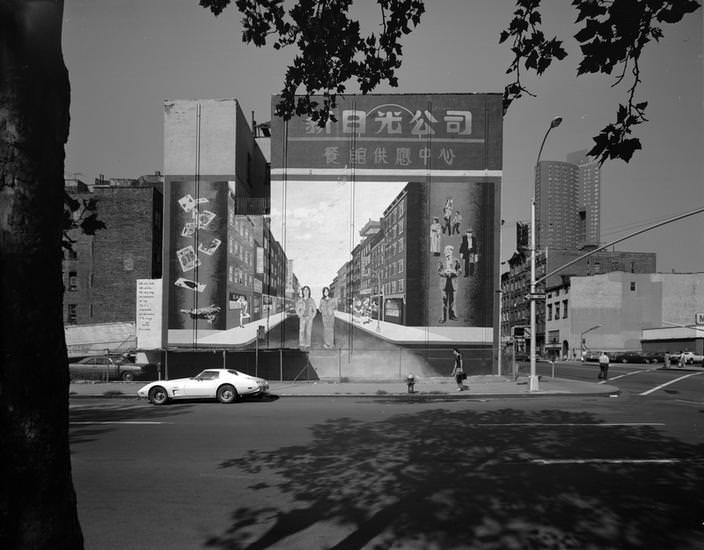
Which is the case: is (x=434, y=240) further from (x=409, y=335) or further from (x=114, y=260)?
(x=114, y=260)

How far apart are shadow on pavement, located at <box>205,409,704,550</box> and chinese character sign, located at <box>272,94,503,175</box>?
66.6 ft

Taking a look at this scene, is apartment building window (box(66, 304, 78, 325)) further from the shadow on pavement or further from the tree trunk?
the tree trunk

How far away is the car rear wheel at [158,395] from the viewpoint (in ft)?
60.3

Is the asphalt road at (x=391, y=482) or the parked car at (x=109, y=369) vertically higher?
the asphalt road at (x=391, y=482)

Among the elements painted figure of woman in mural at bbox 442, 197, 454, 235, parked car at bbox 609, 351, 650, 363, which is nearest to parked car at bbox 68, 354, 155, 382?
painted figure of woman in mural at bbox 442, 197, 454, 235

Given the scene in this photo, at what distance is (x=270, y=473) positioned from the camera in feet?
26.5

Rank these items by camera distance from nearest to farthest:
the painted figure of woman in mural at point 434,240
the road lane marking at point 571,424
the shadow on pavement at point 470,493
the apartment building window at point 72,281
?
the shadow on pavement at point 470,493, the road lane marking at point 571,424, the painted figure of woman in mural at point 434,240, the apartment building window at point 72,281

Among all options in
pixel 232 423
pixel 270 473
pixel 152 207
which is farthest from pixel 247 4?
pixel 152 207

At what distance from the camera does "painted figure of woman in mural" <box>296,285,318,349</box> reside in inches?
1137

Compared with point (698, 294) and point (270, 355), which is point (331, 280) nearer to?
point (270, 355)

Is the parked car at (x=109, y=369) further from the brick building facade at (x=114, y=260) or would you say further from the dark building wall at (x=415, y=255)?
the brick building facade at (x=114, y=260)

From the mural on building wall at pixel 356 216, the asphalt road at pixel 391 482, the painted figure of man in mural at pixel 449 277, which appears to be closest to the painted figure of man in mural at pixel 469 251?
the mural on building wall at pixel 356 216

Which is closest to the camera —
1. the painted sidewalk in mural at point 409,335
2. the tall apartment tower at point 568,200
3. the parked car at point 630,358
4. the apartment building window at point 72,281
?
the painted sidewalk in mural at point 409,335

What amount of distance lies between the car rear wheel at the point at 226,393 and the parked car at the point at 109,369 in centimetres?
1188
